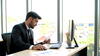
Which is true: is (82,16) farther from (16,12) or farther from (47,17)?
(16,12)

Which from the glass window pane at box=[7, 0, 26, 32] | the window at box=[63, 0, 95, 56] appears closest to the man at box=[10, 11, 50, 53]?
the window at box=[63, 0, 95, 56]

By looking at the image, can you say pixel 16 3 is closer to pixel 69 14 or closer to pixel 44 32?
pixel 44 32

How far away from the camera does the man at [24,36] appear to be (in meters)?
2.68

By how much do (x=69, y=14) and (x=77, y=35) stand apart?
54cm

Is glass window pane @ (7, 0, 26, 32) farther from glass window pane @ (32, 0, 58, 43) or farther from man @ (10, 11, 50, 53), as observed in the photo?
man @ (10, 11, 50, 53)

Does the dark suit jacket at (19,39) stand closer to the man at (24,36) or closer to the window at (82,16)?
the man at (24,36)

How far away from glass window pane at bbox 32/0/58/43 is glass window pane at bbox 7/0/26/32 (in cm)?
34

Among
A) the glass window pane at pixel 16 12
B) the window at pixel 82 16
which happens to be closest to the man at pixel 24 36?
the window at pixel 82 16

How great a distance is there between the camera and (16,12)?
503 centimetres

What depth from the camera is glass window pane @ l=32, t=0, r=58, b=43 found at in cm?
454

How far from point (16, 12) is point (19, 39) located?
246 cm

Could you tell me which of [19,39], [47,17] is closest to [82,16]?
[47,17]

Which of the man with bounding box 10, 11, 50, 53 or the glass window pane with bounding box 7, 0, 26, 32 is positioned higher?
the glass window pane with bounding box 7, 0, 26, 32

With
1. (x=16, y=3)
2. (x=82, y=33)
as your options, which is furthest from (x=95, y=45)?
(x=16, y=3)
